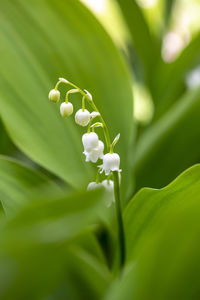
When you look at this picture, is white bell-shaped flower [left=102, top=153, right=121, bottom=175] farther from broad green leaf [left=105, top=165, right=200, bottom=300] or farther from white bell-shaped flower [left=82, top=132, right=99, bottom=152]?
broad green leaf [left=105, top=165, right=200, bottom=300]

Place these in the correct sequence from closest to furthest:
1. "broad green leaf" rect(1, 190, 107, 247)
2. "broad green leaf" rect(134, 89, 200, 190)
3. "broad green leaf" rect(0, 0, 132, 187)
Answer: "broad green leaf" rect(1, 190, 107, 247)
"broad green leaf" rect(0, 0, 132, 187)
"broad green leaf" rect(134, 89, 200, 190)

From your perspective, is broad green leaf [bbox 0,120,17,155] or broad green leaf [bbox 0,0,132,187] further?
broad green leaf [bbox 0,120,17,155]

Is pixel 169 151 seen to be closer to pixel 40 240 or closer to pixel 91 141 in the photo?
pixel 91 141

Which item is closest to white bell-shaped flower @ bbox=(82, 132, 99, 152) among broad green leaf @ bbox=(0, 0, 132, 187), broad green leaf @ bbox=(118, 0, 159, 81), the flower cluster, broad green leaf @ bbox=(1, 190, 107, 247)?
Result: the flower cluster

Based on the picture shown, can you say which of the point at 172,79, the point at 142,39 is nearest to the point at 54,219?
the point at 172,79

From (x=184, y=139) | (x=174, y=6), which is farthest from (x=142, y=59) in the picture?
(x=184, y=139)

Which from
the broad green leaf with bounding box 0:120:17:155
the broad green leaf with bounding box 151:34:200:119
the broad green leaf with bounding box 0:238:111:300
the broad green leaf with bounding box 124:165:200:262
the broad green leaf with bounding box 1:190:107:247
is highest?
the broad green leaf with bounding box 1:190:107:247

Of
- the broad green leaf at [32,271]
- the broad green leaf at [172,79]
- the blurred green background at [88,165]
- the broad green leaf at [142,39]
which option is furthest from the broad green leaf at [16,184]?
the broad green leaf at [142,39]
